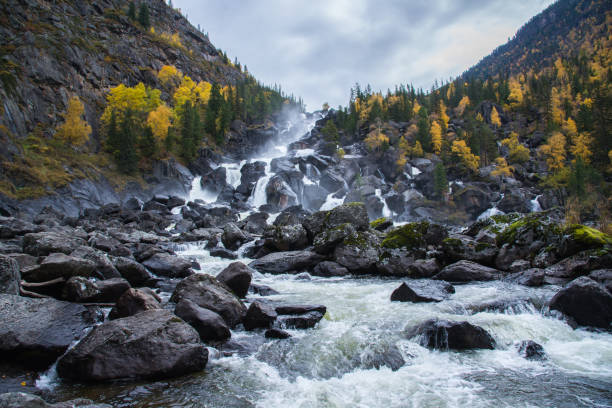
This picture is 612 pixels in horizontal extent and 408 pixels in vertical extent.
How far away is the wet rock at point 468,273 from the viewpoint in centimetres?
1383

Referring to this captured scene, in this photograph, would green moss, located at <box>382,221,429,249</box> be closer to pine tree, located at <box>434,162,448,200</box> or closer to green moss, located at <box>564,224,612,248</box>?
green moss, located at <box>564,224,612,248</box>

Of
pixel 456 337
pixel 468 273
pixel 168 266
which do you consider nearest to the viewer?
pixel 456 337

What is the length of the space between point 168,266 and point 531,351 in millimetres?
14056

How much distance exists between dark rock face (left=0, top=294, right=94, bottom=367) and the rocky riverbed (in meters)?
0.03

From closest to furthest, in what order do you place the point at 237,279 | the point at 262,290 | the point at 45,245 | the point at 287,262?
the point at 237,279, the point at 45,245, the point at 262,290, the point at 287,262

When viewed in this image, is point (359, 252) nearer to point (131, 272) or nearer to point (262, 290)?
point (262, 290)

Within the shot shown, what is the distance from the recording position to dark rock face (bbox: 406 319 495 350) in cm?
720

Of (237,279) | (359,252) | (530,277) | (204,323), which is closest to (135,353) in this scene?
(204,323)

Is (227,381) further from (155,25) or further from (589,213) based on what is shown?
(155,25)

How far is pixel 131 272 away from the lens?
12016mm

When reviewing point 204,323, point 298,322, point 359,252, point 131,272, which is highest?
point 359,252

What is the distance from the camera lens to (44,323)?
6258 mm

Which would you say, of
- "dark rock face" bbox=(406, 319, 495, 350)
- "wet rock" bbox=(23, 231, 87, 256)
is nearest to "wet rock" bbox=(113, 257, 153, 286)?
"wet rock" bbox=(23, 231, 87, 256)

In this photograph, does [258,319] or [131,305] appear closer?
[131,305]
